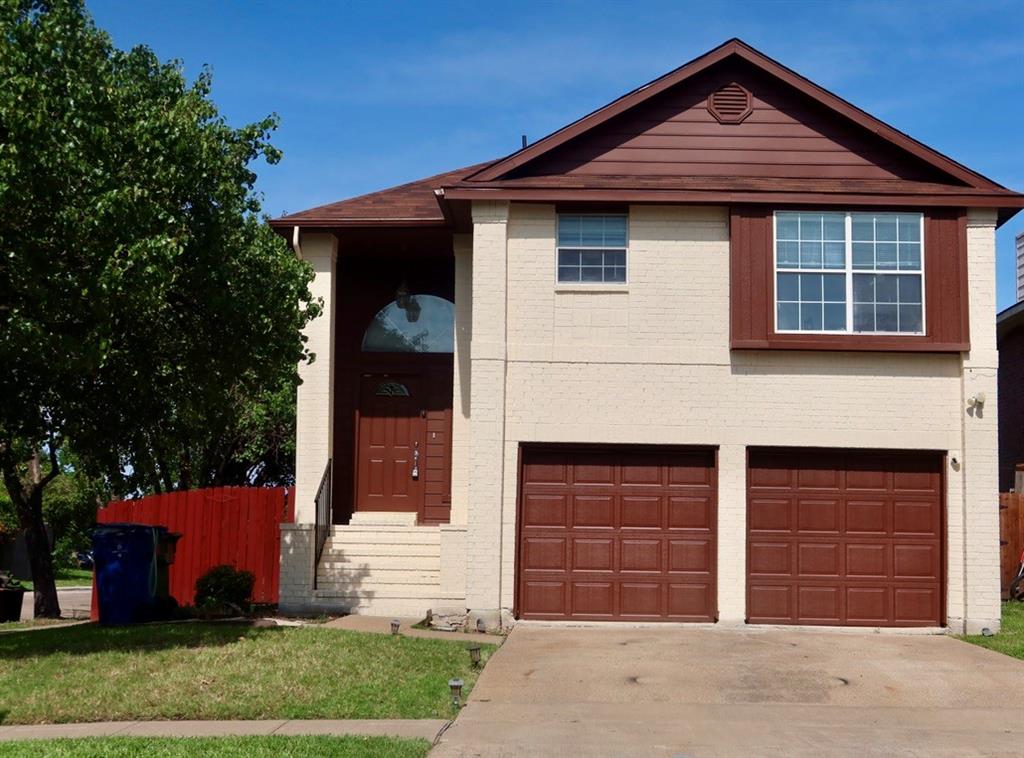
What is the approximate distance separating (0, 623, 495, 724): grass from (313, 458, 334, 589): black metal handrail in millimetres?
2960

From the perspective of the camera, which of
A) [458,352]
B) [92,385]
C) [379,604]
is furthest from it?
[458,352]

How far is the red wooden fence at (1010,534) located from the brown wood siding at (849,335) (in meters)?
5.10

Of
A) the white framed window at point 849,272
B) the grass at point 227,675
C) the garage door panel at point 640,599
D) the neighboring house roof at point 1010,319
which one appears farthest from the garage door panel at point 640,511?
the neighboring house roof at point 1010,319

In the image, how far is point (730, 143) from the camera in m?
15.8

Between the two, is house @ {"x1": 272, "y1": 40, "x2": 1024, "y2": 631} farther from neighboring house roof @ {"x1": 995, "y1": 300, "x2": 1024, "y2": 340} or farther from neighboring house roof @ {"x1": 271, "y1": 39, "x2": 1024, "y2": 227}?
neighboring house roof @ {"x1": 995, "y1": 300, "x2": 1024, "y2": 340}

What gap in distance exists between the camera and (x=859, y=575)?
1530 centimetres

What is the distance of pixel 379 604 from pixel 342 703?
19.2 feet

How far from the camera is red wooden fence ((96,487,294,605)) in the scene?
1875 centimetres

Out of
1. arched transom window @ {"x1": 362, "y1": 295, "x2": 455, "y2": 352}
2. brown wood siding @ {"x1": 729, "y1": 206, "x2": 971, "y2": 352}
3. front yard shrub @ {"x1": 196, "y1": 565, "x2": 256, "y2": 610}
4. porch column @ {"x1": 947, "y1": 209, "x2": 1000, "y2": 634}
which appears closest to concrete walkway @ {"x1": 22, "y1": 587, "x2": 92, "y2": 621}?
front yard shrub @ {"x1": 196, "y1": 565, "x2": 256, "y2": 610}

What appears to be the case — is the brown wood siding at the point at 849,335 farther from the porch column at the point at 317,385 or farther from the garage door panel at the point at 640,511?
the porch column at the point at 317,385

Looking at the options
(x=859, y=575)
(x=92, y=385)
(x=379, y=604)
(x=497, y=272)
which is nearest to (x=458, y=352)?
(x=497, y=272)

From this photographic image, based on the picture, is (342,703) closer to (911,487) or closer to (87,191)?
(87,191)

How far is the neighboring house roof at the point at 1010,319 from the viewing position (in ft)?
74.4

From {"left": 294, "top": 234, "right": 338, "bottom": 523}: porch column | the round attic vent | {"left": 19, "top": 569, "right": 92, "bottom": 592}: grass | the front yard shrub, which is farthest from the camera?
{"left": 19, "top": 569, "right": 92, "bottom": 592}: grass
